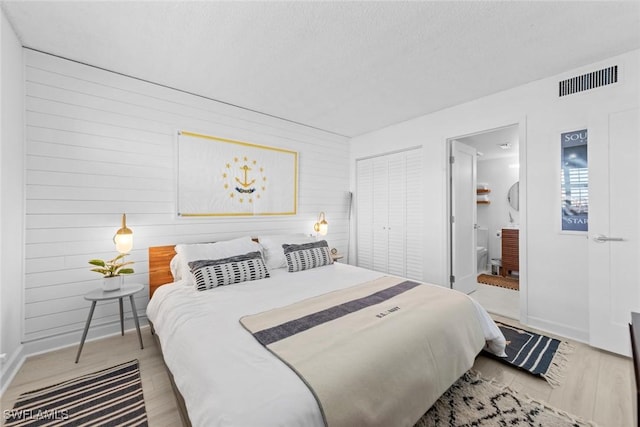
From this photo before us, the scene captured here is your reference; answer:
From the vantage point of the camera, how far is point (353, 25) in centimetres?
197

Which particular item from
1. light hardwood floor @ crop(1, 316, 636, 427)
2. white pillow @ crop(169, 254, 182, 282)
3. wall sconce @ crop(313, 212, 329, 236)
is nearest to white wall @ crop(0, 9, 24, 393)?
light hardwood floor @ crop(1, 316, 636, 427)

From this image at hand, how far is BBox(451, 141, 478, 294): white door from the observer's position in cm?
360

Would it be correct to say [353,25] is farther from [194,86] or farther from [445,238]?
[445,238]

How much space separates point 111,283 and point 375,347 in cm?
233

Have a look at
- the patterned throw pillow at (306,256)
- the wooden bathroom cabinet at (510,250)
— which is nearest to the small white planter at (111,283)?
the patterned throw pillow at (306,256)

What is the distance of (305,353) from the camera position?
131 centimetres

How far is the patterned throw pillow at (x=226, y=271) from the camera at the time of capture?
236 centimetres

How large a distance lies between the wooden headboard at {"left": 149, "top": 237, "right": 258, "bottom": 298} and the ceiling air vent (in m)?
4.34

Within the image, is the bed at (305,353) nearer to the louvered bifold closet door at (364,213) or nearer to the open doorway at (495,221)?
the open doorway at (495,221)

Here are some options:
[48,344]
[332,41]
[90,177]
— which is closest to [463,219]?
[332,41]

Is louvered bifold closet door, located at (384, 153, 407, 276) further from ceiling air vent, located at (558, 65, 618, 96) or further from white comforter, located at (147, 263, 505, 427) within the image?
ceiling air vent, located at (558, 65, 618, 96)

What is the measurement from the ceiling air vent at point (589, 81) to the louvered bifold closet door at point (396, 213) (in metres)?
1.90

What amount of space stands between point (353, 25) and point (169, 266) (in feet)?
9.38

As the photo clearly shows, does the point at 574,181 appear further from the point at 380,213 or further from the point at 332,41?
the point at 332,41
